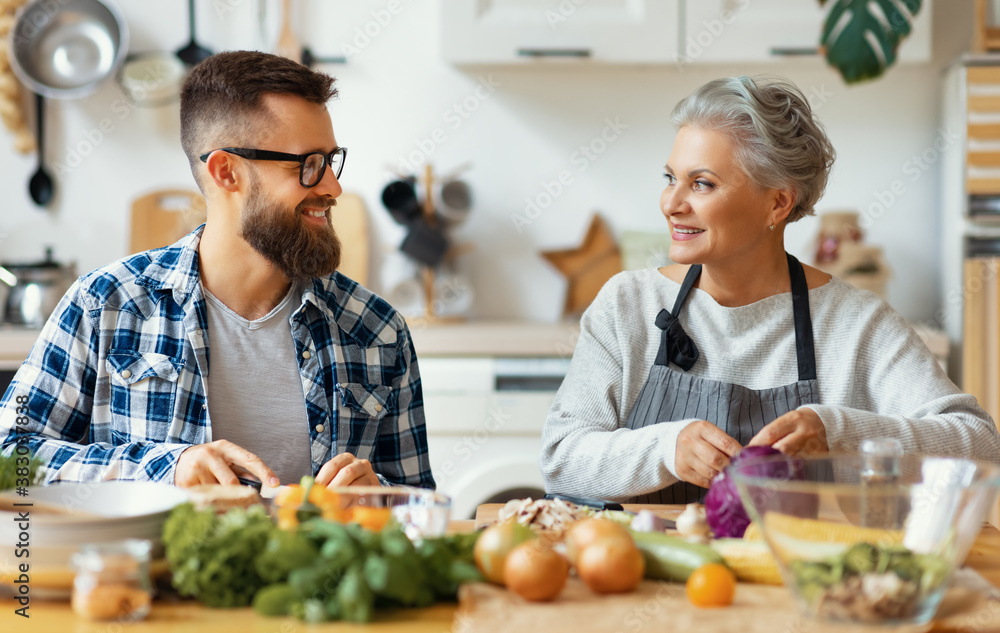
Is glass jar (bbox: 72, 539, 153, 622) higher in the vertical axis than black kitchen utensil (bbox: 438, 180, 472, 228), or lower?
lower

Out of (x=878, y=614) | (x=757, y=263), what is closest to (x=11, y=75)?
(x=757, y=263)

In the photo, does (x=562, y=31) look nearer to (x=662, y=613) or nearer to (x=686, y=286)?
(x=686, y=286)

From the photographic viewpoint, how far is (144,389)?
1.51 metres

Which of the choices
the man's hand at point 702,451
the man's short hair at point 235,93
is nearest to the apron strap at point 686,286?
the man's hand at point 702,451

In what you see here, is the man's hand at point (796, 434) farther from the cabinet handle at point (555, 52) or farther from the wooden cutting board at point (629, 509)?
the cabinet handle at point (555, 52)

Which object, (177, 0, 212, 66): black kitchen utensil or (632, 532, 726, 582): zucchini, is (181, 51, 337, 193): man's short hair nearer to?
(632, 532, 726, 582): zucchini

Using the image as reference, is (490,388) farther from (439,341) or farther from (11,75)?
(11,75)

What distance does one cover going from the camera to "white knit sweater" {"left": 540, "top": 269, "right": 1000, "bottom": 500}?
1460mm

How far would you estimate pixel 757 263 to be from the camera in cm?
172

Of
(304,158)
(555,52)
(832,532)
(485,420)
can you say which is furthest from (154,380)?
(555,52)

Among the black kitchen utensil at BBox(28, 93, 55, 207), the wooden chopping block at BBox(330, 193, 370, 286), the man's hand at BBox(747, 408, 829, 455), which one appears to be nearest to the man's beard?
the man's hand at BBox(747, 408, 829, 455)

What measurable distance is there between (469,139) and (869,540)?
2.57 metres

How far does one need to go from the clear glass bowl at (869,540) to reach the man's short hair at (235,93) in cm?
106

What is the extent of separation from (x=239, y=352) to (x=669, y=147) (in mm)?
2026
